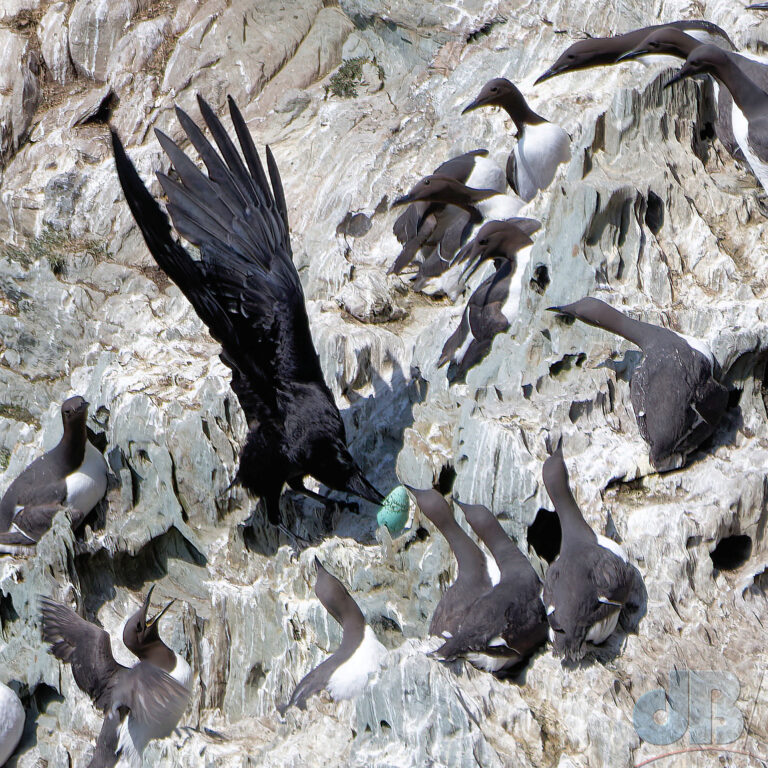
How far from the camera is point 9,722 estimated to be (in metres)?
7.16

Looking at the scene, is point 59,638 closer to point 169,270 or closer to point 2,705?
point 2,705

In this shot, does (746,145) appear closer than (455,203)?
Yes

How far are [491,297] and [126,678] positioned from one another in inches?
139

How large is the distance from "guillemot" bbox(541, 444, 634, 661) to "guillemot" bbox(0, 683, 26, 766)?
13.0 ft

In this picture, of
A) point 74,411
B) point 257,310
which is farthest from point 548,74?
point 74,411

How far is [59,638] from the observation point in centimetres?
707

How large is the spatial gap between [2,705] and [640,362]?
190 inches

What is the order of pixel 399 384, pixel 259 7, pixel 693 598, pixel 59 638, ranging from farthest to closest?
pixel 259 7, pixel 399 384, pixel 59 638, pixel 693 598

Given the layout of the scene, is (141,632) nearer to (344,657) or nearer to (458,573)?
(344,657)

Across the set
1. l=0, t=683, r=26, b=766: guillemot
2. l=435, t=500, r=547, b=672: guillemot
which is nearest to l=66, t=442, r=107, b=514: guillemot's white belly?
l=0, t=683, r=26, b=766: guillemot

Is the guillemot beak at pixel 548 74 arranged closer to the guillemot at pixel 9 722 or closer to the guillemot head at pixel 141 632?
the guillemot head at pixel 141 632

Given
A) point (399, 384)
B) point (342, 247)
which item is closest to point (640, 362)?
point (399, 384)

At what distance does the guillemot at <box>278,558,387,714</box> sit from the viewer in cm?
562

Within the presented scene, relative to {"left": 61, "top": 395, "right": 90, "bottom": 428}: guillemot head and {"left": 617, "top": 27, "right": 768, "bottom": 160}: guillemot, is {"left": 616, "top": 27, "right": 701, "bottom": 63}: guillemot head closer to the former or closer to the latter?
{"left": 617, "top": 27, "right": 768, "bottom": 160}: guillemot
